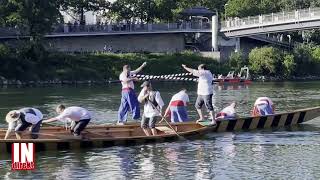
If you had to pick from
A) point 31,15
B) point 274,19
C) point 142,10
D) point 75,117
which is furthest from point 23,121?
point 142,10

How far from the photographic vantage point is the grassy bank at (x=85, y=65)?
300 feet

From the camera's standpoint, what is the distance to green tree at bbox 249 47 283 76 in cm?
10275

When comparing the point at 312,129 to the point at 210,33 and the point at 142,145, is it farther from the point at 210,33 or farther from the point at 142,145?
the point at 210,33

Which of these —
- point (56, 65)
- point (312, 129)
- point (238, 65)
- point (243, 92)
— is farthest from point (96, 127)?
point (238, 65)

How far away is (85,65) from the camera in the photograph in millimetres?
97375

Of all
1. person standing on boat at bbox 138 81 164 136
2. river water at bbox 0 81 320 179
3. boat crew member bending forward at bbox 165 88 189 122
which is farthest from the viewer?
boat crew member bending forward at bbox 165 88 189 122

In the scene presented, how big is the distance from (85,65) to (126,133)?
66400mm

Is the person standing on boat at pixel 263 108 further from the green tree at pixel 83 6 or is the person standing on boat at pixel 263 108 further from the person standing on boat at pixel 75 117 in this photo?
the green tree at pixel 83 6

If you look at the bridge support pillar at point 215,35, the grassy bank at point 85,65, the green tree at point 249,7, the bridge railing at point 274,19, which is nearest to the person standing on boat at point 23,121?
the bridge railing at point 274,19

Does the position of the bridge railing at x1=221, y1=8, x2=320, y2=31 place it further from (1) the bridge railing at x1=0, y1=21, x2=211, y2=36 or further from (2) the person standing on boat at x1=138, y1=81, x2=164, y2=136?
(2) the person standing on boat at x1=138, y1=81, x2=164, y2=136

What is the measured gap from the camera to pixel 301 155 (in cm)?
2881

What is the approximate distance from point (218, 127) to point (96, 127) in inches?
237
